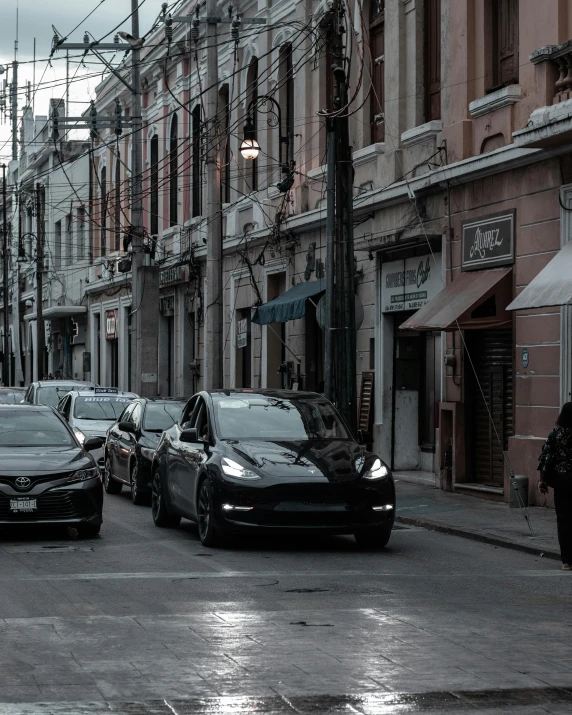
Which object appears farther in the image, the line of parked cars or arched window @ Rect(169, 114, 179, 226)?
arched window @ Rect(169, 114, 179, 226)

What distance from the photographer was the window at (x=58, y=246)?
58.9 m

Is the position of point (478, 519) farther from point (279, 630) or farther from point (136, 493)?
point (279, 630)

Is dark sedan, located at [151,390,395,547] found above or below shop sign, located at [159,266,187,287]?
below

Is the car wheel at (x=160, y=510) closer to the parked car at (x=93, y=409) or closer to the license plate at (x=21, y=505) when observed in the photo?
the license plate at (x=21, y=505)

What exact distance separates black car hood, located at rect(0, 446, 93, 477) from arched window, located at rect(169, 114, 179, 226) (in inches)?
978

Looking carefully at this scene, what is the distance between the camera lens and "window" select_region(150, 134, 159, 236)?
139 ft

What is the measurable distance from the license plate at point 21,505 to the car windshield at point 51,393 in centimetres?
1518

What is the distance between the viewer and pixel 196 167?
38312 mm

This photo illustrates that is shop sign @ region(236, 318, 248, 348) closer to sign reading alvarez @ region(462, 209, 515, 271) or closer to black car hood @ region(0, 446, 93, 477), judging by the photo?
sign reading alvarez @ region(462, 209, 515, 271)

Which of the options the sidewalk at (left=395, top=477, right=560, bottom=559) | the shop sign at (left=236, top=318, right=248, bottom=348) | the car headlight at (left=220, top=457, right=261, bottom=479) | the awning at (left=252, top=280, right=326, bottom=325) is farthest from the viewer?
the shop sign at (left=236, top=318, right=248, bottom=348)

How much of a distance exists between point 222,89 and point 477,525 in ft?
70.7

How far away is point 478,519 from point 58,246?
43.9m

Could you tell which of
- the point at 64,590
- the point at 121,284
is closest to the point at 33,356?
the point at 121,284

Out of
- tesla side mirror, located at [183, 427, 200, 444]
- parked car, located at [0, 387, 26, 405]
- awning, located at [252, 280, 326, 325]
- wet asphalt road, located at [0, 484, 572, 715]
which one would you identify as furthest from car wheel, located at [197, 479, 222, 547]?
parked car, located at [0, 387, 26, 405]
